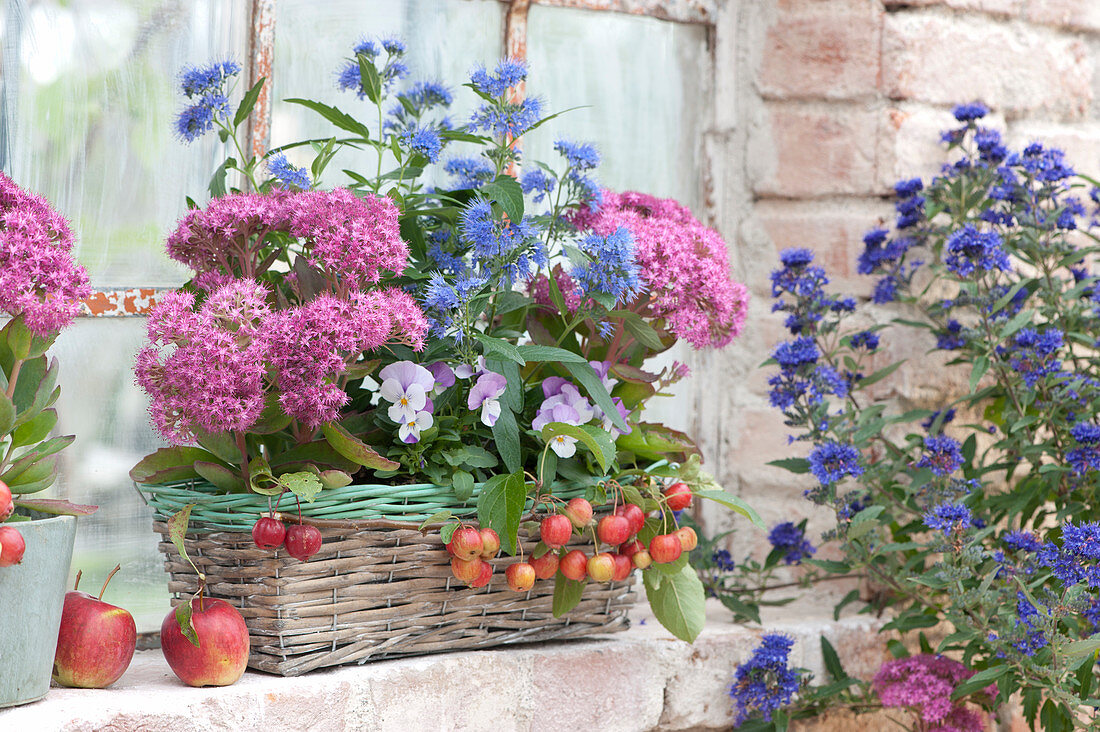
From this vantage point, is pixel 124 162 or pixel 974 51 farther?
pixel 974 51

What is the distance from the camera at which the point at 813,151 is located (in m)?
1.71

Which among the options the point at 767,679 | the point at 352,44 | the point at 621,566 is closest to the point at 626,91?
the point at 352,44

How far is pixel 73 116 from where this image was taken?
49.4 inches

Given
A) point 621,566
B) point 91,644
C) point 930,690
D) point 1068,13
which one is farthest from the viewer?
point 1068,13

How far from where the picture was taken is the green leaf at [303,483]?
1.03m

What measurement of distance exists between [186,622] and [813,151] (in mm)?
1205

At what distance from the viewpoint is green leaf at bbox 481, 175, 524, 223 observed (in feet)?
3.77

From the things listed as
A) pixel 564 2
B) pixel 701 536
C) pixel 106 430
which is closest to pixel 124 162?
pixel 106 430

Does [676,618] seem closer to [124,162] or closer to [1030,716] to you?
[1030,716]

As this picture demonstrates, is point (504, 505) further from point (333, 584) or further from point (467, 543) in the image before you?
point (333, 584)

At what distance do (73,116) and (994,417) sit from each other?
53.7 inches

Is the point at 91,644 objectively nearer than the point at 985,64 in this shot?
Yes

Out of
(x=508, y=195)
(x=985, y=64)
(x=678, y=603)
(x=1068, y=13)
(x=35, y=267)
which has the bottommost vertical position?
(x=678, y=603)

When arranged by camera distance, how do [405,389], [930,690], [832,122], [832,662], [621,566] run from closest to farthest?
[405,389], [621,566], [930,690], [832,662], [832,122]
